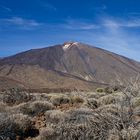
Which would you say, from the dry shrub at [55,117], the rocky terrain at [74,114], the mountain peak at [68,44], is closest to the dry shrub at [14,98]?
the rocky terrain at [74,114]

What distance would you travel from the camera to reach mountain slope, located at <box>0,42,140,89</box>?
85.1m

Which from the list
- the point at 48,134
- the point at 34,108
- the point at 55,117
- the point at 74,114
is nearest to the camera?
the point at 48,134

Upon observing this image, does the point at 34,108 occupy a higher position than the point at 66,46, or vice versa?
the point at 66,46

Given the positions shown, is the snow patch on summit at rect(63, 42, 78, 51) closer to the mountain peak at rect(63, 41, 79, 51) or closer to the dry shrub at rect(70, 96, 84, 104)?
the mountain peak at rect(63, 41, 79, 51)

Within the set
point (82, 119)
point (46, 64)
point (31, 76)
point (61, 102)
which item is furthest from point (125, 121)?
point (46, 64)

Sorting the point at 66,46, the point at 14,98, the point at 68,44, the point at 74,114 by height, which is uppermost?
the point at 68,44

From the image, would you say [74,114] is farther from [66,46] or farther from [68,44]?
[68,44]

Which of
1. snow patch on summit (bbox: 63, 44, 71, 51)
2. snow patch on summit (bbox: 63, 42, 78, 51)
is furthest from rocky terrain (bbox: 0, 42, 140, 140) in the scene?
snow patch on summit (bbox: 63, 42, 78, 51)

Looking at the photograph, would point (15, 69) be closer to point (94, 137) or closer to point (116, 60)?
point (116, 60)

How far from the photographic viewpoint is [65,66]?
125688mm

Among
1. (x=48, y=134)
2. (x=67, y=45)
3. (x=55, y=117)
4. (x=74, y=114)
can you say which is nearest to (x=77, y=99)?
(x=55, y=117)

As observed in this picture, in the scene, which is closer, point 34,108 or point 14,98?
point 34,108

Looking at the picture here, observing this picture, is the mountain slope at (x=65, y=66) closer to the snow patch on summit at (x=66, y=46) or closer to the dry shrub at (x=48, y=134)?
the snow patch on summit at (x=66, y=46)

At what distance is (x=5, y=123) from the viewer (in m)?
10.6
